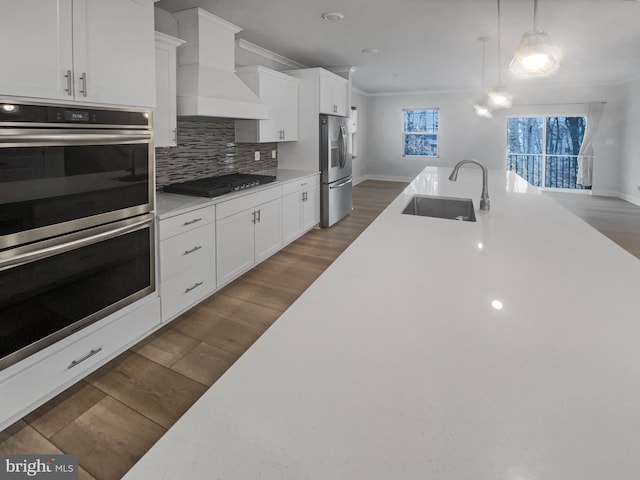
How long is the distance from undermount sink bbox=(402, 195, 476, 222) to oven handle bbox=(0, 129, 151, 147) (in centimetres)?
189

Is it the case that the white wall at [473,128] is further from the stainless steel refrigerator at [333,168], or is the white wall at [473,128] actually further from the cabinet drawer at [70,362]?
the cabinet drawer at [70,362]

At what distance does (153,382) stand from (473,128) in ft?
30.8

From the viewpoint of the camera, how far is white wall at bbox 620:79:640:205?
7328mm

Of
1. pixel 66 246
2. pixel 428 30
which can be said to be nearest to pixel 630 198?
pixel 428 30

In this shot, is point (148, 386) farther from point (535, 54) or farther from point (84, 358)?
point (535, 54)

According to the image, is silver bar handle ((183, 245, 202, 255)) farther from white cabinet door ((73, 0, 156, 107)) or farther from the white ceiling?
the white ceiling

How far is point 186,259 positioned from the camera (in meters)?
2.81

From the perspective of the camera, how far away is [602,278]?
1.27 meters

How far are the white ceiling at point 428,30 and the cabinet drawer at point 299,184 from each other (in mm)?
1592

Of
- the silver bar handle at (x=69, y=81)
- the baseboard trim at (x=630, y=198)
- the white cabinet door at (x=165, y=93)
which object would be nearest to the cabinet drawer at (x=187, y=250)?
the white cabinet door at (x=165, y=93)

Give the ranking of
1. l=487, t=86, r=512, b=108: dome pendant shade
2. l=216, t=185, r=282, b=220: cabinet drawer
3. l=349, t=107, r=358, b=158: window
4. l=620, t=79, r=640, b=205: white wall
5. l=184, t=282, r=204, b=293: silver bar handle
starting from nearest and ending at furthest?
l=184, t=282, r=204, b=293: silver bar handle < l=216, t=185, r=282, b=220: cabinet drawer < l=487, t=86, r=512, b=108: dome pendant shade < l=620, t=79, r=640, b=205: white wall < l=349, t=107, r=358, b=158: window

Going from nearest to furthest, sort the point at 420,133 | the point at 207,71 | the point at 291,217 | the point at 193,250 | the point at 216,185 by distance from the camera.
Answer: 1. the point at 193,250
2. the point at 207,71
3. the point at 216,185
4. the point at 291,217
5. the point at 420,133

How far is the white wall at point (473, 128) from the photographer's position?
26.5 feet

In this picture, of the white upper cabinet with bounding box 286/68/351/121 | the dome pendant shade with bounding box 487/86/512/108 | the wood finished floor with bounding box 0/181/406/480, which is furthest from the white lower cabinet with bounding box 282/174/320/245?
the dome pendant shade with bounding box 487/86/512/108
